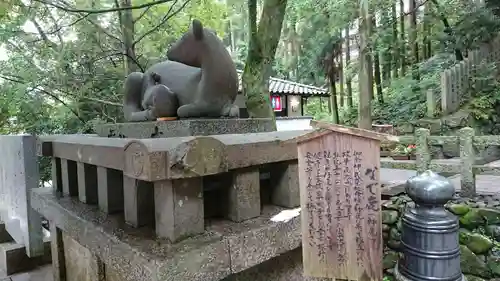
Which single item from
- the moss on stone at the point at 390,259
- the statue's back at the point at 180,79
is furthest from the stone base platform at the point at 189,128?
the moss on stone at the point at 390,259

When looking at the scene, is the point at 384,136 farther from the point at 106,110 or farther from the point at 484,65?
the point at 484,65

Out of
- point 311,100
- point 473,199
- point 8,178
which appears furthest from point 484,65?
point 311,100

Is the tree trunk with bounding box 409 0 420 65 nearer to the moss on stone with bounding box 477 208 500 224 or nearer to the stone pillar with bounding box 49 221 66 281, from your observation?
the moss on stone with bounding box 477 208 500 224

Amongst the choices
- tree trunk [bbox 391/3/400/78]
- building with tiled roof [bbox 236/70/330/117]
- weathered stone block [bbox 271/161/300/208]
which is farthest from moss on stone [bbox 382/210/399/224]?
tree trunk [bbox 391/3/400/78]

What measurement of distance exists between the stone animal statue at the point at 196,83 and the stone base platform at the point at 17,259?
7.89 feet

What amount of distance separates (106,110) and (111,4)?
2368 mm

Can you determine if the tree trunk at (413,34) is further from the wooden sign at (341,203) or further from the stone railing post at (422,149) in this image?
the wooden sign at (341,203)

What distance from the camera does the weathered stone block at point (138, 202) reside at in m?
2.12

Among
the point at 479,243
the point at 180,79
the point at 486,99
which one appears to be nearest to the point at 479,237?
the point at 479,243

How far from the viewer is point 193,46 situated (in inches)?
105

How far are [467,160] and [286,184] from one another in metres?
3.71

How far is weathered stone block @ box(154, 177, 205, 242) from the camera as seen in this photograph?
6.02ft

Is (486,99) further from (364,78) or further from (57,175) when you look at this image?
(57,175)

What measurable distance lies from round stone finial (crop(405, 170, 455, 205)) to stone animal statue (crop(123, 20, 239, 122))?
5.07ft
